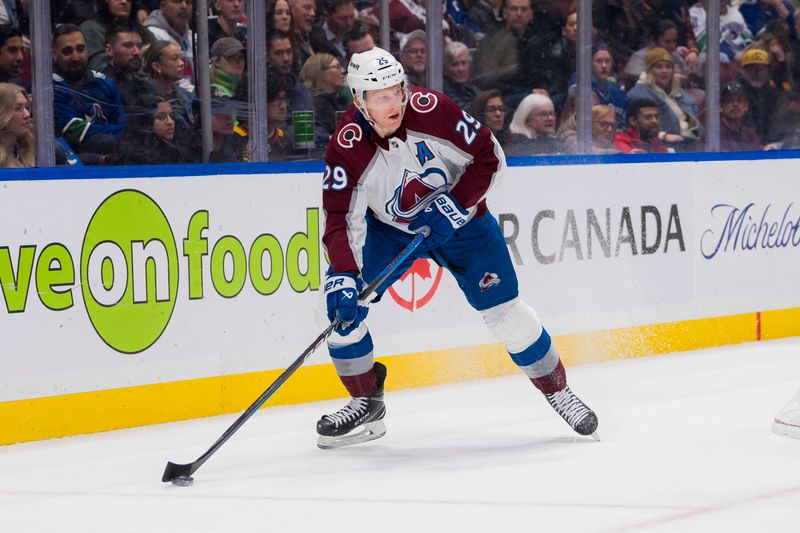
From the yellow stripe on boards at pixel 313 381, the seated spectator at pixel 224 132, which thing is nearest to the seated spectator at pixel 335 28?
the seated spectator at pixel 224 132

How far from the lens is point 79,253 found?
4.30 metres

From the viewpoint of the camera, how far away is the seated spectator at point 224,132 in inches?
191

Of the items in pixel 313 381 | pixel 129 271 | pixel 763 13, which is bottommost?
pixel 313 381

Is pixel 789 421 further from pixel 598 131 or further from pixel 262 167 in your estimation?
pixel 598 131

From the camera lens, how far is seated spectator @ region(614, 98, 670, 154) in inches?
241

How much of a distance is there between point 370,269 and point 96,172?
959 mm

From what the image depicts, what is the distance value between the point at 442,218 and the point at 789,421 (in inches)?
44.8

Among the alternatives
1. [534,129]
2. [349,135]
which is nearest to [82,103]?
[349,135]

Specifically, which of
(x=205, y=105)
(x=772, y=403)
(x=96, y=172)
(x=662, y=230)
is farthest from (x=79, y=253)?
(x=662, y=230)

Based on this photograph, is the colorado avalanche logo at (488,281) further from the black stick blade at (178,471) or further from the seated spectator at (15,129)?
the seated spectator at (15,129)

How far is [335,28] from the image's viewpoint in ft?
16.9

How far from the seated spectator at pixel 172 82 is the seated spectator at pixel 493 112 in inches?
53.2

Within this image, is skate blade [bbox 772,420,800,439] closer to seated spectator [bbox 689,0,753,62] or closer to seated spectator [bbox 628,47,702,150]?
seated spectator [bbox 628,47,702,150]

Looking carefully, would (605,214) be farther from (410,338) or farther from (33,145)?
(33,145)
